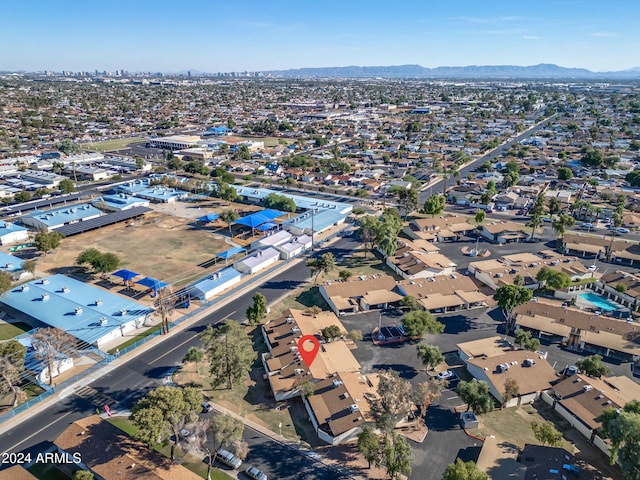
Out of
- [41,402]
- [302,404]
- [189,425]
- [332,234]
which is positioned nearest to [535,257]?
[332,234]

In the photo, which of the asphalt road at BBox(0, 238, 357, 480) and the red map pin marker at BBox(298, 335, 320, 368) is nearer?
the asphalt road at BBox(0, 238, 357, 480)

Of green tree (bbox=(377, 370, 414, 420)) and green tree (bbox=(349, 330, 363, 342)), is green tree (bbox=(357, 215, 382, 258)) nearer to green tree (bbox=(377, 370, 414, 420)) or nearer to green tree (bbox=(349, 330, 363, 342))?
green tree (bbox=(349, 330, 363, 342))

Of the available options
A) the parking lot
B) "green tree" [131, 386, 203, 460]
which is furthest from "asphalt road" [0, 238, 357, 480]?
the parking lot

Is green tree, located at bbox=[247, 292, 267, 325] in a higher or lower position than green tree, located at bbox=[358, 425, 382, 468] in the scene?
higher

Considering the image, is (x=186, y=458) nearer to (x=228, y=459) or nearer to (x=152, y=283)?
(x=228, y=459)

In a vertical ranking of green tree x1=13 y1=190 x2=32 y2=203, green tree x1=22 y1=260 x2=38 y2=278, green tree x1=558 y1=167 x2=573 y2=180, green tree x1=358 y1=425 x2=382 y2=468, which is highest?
green tree x1=558 y1=167 x2=573 y2=180

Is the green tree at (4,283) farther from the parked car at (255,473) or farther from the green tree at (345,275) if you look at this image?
the green tree at (345,275)

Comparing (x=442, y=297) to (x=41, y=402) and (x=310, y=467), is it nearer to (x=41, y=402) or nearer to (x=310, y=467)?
(x=310, y=467)
